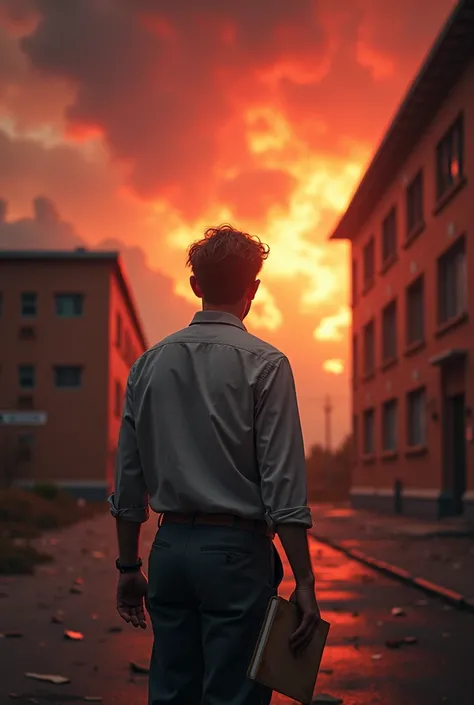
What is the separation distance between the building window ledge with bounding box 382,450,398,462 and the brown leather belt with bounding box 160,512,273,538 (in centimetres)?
2708

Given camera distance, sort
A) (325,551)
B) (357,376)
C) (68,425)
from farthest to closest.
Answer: (68,425), (357,376), (325,551)

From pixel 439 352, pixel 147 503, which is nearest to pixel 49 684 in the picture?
pixel 147 503

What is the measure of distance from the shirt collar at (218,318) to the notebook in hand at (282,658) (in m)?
0.83

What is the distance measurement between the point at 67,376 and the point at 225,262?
4402 cm

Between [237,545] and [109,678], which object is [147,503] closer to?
[237,545]

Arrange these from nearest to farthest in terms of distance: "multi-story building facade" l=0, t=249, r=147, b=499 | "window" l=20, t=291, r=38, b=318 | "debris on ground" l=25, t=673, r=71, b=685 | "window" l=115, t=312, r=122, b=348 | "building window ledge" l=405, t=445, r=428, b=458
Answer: "debris on ground" l=25, t=673, r=71, b=685 → "building window ledge" l=405, t=445, r=428, b=458 → "multi-story building facade" l=0, t=249, r=147, b=499 → "window" l=20, t=291, r=38, b=318 → "window" l=115, t=312, r=122, b=348

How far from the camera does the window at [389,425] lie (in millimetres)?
30814

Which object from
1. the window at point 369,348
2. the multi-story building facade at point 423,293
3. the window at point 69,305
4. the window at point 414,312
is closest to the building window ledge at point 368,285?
the multi-story building facade at point 423,293

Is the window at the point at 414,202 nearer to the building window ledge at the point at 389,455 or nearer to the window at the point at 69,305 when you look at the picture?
the building window ledge at the point at 389,455

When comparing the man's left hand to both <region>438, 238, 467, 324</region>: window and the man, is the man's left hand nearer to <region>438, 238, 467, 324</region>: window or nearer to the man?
the man

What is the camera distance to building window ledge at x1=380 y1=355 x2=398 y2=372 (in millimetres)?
29730

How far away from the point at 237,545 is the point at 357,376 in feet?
112

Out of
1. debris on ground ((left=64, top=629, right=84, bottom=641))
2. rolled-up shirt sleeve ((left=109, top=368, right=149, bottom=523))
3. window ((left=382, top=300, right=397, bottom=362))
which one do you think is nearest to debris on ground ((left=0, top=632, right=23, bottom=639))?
debris on ground ((left=64, top=629, right=84, bottom=641))

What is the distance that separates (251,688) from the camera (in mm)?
2713
